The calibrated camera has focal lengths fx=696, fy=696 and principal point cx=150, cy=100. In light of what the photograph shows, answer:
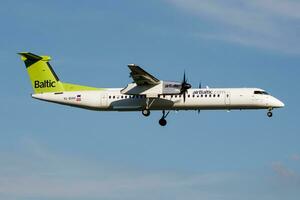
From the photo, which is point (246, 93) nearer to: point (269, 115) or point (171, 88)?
point (269, 115)

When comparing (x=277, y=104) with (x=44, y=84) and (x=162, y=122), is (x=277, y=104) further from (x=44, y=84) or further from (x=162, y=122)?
(x=44, y=84)

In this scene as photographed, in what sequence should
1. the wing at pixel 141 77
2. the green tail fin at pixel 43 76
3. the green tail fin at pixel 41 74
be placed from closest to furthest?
the wing at pixel 141 77 → the green tail fin at pixel 43 76 → the green tail fin at pixel 41 74

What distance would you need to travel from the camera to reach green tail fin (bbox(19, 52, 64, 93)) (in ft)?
190

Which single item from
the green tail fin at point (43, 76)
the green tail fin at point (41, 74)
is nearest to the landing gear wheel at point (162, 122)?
the green tail fin at point (43, 76)

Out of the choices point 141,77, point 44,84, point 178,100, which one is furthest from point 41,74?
point 178,100

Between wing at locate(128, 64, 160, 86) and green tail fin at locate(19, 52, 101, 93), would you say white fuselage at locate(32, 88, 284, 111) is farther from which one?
wing at locate(128, 64, 160, 86)

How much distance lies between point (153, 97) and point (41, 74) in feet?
34.3

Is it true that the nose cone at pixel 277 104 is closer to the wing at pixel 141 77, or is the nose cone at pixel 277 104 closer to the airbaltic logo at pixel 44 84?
the wing at pixel 141 77

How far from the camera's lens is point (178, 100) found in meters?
54.3

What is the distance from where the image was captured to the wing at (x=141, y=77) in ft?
173

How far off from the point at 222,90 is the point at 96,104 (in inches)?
403

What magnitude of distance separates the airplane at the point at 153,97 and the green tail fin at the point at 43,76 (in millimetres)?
83

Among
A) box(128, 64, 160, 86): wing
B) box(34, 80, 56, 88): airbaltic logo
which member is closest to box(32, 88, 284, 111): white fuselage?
box(128, 64, 160, 86): wing

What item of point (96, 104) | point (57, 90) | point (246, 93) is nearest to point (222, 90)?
point (246, 93)
